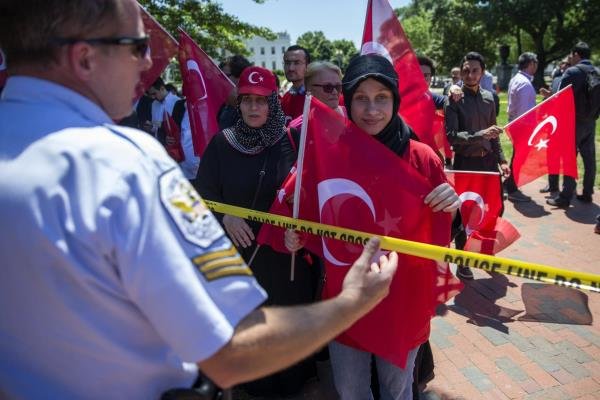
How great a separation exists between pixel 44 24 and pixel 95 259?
1.61 feet

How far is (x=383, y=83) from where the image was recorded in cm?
217

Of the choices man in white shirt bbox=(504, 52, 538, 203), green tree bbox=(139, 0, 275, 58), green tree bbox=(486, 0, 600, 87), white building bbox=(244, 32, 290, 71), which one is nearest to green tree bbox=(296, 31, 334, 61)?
white building bbox=(244, 32, 290, 71)

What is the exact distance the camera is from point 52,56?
36.5 inches

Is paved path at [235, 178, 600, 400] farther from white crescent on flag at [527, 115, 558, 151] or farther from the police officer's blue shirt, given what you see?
the police officer's blue shirt

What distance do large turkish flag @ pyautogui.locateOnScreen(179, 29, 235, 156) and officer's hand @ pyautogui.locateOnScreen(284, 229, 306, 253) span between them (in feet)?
7.89

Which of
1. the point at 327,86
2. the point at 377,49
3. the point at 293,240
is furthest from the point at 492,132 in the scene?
the point at 293,240

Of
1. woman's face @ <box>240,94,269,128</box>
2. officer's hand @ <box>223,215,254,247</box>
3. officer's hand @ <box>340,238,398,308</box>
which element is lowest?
officer's hand @ <box>223,215,254,247</box>

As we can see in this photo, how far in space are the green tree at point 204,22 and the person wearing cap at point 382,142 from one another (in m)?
7.99

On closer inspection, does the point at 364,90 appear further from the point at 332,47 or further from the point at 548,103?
the point at 332,47

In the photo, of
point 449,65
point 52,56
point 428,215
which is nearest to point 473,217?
point 428,215

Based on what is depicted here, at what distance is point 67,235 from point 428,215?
5.35 feet

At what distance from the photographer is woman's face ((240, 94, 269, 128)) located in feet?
9.52

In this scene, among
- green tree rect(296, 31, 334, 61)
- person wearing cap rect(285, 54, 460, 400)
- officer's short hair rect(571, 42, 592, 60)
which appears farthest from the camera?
green tree rect(296, 31, 334, 61)

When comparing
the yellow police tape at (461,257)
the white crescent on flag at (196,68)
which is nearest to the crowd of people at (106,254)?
the yellow police tape at (461,257)
